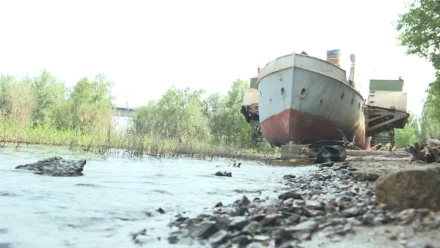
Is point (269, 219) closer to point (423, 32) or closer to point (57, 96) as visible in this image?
point (423, 32)

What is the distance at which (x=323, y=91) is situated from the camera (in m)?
14.6

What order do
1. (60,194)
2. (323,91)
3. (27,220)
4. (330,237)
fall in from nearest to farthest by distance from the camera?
(330,237)
(27,220)
(60,194)
(323,91)

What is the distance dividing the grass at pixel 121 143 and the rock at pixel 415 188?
33.2 ft

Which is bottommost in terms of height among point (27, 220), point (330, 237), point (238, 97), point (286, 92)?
point (27, 220)

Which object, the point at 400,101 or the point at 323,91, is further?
the point at 400,101

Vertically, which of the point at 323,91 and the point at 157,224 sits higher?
the point at 323,91

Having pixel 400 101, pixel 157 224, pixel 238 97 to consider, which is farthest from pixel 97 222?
pixel 238 97

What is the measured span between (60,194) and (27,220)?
135 cm

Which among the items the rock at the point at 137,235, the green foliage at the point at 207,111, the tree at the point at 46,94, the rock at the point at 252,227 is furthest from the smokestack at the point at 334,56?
the tree at the point at 46,94

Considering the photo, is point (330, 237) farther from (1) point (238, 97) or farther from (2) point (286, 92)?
(1) point (238, 97)

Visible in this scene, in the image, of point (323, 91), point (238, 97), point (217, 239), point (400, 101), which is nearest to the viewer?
point (217, 239)

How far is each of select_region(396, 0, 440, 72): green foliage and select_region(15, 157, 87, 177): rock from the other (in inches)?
597

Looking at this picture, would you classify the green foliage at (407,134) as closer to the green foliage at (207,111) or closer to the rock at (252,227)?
the green foliage at (207,111)

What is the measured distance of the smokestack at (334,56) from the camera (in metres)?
19.8
